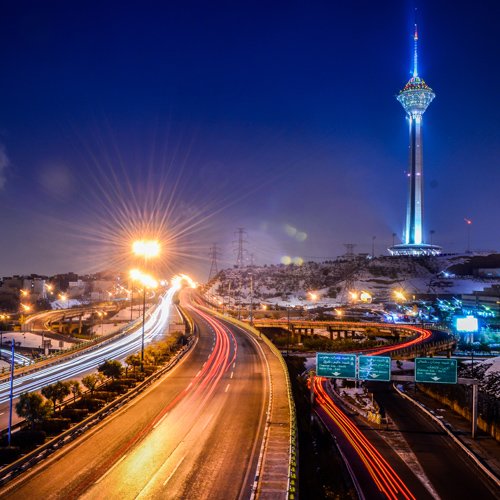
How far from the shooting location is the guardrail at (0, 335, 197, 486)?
20.8 meters

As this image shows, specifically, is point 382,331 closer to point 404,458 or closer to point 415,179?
point 404,458

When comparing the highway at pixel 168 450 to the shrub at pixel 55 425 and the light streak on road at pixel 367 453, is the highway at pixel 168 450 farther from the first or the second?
the light streak on road at pixel 367 453

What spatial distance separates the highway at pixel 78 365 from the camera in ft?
128

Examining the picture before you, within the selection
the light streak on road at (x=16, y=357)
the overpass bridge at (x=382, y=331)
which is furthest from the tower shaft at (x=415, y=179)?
the light streak on road at (x=16, y=357)

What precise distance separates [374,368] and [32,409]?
2346 cm

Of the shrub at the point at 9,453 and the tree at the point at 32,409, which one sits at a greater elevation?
the tree at the point at 32,409

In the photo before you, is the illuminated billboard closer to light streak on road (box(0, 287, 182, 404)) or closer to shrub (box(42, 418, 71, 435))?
light streak on road (box(0, 287, 182, 404))

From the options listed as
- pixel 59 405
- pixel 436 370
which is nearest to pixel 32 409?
pixel 59 405

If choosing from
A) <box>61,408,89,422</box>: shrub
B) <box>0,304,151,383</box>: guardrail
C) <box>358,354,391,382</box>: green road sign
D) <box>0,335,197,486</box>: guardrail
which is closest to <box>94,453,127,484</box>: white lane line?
<box>0,335,197,486</box>: guardrail

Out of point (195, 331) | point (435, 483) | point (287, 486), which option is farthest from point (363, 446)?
point (195, 331)

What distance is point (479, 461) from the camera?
30.3 m

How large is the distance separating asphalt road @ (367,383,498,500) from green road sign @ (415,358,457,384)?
4.78 metres

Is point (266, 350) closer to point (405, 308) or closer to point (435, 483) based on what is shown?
point (435, 483)

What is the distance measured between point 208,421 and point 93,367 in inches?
1000
